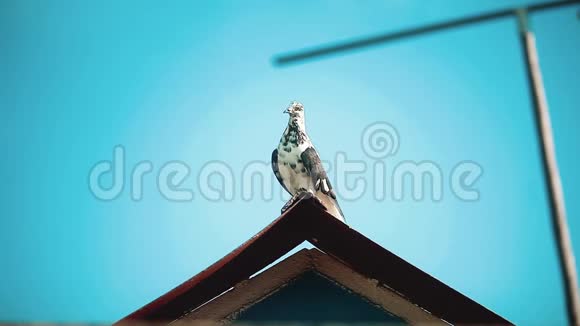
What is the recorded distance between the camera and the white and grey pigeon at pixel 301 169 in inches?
253

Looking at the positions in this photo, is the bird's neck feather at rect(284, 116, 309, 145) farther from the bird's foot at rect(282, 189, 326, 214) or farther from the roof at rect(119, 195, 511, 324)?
the roof at rect(119, 195, 511, 324)

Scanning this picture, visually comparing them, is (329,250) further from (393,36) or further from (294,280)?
(393,36)

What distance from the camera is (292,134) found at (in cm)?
696

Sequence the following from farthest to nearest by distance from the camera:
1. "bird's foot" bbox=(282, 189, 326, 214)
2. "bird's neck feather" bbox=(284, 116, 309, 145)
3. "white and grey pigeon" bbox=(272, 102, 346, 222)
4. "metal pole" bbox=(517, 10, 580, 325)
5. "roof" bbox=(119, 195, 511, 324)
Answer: "bird's neck feather" bbox=(284, 116, 309, 145) < "white and grey pigeon" bbox=(272, 102, 346, 222) < "bird's foot" bbox=(282, 189, 326, 214) < "roof" bbox=(119, 195, 511, 324) < "metal pole" bbox=(517, 10, 580, 325)

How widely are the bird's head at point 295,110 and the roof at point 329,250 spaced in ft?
11.6

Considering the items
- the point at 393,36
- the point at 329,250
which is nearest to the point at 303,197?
the point at 329,250

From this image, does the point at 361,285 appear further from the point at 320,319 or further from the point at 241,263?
the point at 241,263

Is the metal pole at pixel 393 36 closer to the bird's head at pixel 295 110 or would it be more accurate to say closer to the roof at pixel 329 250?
the roof at pixel 329 250

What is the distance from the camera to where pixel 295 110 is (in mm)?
7230

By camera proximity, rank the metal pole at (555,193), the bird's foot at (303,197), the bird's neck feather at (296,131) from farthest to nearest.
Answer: the bird's neck feather at (296,131)
the bird's foot at (303,197)
the metal pole at (555,193)

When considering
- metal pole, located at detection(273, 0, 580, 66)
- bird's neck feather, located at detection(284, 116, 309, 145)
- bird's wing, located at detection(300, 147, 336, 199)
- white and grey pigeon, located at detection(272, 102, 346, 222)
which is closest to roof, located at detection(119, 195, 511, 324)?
metal pole, located at detection(273, 0, 580, 66)

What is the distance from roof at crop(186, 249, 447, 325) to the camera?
3.74 m

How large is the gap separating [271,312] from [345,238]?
0.60 m

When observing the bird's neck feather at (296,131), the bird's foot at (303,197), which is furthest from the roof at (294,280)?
the bird's neck feather at (296,131)
